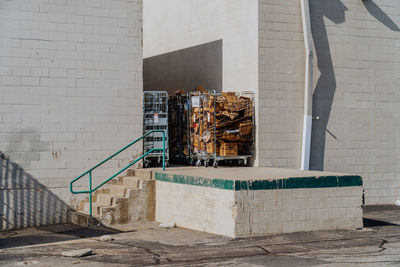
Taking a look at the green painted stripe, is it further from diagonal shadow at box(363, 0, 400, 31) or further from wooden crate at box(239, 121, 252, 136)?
diagonal shadow at box(363, 0, 400, 31)

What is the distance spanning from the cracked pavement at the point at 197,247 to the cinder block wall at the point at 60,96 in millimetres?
1195

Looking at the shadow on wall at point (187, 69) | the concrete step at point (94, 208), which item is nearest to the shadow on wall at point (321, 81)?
the shadow on wall at point (187, 69)

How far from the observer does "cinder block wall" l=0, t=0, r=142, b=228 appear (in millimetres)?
12812

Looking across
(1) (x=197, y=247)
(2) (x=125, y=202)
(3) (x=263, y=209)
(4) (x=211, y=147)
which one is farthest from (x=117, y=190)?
(3) (x=263, y=209)

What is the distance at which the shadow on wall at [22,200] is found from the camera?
1271 centimetres

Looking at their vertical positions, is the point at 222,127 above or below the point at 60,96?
below

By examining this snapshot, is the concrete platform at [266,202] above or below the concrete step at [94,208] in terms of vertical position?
above

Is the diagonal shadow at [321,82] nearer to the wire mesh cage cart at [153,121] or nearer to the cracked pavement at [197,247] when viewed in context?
the cracked pavement at [197,247]

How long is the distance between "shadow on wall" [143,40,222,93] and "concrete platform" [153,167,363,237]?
4.81 meters

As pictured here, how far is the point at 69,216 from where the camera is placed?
13242 mm

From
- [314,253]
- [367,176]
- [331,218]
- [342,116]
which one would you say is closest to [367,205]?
[367,176]

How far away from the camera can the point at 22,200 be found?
12.9 metres

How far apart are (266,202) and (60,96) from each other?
565 cm

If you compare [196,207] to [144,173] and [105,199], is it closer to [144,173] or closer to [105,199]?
[144,173]
